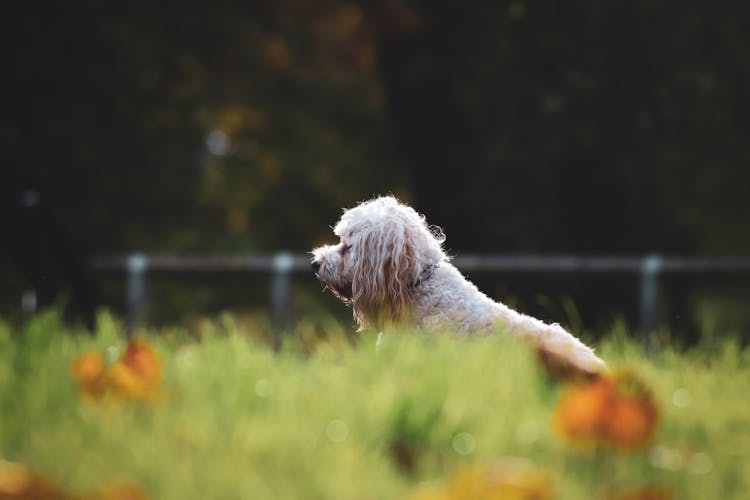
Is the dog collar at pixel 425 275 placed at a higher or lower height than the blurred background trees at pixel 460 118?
lower

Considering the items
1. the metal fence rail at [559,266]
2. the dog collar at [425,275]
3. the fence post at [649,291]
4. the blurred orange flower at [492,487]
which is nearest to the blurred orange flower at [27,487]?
the blurred orange flower at [492,487]

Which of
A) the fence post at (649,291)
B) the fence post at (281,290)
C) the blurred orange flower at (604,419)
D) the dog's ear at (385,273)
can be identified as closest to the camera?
the blurred orange flower at (604,419)

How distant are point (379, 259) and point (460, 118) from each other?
6.60 meters

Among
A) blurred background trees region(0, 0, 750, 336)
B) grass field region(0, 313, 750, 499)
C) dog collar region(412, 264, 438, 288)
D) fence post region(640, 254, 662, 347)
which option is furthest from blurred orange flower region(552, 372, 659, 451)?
fence post region(640, 254, 662, 347)

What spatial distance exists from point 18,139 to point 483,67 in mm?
5788

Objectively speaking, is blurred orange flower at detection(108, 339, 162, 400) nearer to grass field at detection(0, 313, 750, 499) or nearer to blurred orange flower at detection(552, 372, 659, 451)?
grass field at detection(0, 313, 750, 499)

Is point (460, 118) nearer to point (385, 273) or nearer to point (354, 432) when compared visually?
point (385, 273)

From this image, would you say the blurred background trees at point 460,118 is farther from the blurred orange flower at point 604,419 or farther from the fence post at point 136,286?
the blurred orange flower at point 604,419

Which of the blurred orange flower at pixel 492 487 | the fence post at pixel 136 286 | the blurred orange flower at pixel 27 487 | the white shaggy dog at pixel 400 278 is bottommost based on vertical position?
the blurred orange flower at pixel 27 487

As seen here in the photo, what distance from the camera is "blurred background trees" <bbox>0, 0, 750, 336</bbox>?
11016 mm

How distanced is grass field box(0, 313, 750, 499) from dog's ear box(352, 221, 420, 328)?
1.77m

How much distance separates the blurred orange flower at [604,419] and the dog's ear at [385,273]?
2693mm

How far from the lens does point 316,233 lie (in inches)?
741

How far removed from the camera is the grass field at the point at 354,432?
2232 millimetres
